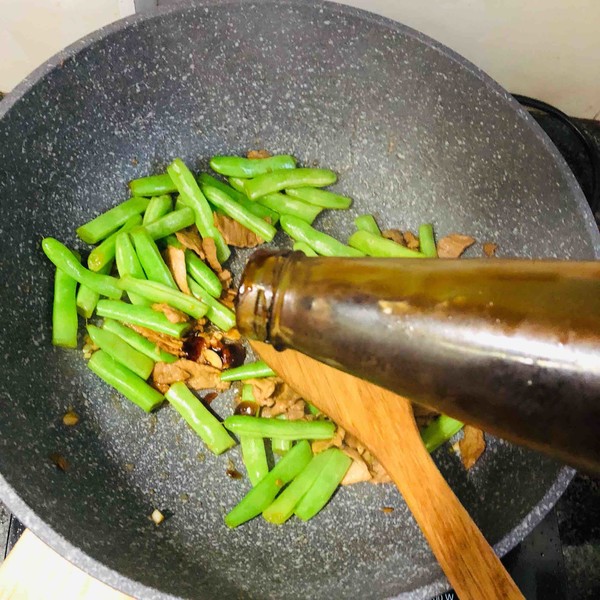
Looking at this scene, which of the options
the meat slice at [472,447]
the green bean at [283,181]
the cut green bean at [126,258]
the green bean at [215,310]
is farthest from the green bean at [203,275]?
the meat slice at [472,447]

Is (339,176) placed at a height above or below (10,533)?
above

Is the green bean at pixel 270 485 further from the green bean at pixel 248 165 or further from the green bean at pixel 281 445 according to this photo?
the green bean at pixel 248 165

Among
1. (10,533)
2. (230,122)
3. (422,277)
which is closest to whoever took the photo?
(422,277)

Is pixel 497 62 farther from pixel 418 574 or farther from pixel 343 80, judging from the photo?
pixel 418 574

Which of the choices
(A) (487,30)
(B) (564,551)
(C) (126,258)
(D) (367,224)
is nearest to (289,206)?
(D) (367,224)

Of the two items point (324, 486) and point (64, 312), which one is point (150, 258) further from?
point (324, 486)

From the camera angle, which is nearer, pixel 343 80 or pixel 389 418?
pixel 389 418

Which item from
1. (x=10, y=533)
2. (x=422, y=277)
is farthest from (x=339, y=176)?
(x=10, y=533)
